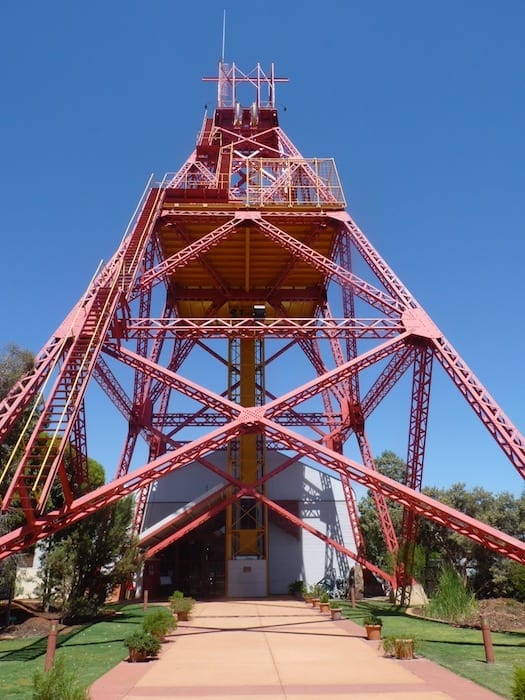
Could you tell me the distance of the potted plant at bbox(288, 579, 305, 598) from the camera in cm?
2412

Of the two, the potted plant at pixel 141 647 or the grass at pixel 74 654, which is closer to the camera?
the grass at pixel 74 654

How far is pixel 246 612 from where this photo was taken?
57.4ft

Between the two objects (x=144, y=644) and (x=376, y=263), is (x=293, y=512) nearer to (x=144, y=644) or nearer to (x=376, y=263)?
(x=376, y=263)

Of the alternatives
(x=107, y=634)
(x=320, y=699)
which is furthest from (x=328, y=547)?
(x=320, y=699)

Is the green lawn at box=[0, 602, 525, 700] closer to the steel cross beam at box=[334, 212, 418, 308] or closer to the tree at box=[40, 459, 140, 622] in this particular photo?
the tree at box=[40, 459, 140, 622]

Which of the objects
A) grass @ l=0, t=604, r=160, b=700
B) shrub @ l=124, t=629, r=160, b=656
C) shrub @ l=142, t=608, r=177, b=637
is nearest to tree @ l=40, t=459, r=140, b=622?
grass @ l=0, t=604, r=160, b=700

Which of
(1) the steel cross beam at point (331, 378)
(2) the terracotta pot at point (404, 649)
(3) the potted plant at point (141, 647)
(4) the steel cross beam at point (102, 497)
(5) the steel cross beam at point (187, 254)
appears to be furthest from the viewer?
(5) the steel cross beam at point (187, 254)

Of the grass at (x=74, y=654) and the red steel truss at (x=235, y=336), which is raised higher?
the red steel truss at (x=235, y=336)

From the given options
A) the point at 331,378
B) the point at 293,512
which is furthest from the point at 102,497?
the point at 293,512

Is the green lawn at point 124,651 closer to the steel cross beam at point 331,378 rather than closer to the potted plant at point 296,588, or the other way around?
the steel cross beam at point 331,378

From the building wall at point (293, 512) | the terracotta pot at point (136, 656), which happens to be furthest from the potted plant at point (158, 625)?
the building wall at point (293, 512)

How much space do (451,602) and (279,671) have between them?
27.0ft

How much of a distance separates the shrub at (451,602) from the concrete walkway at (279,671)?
330cm

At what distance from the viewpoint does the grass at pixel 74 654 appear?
7.71 metres
